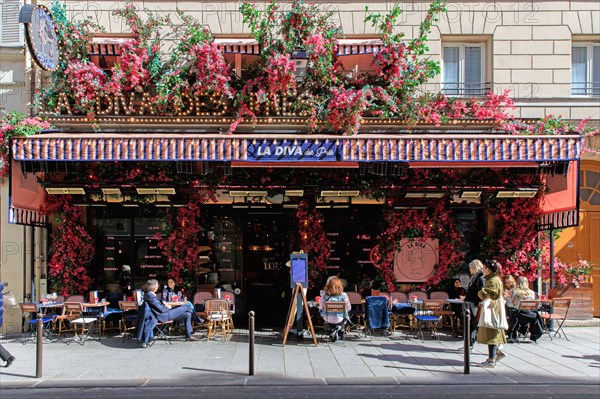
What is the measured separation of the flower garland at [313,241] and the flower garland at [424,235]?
1.37 m

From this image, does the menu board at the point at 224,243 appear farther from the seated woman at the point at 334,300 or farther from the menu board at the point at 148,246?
the seated woman at the point at 334,300

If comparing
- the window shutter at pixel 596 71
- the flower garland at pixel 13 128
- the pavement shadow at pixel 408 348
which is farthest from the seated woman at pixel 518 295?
the flower garland at pixel 13 128

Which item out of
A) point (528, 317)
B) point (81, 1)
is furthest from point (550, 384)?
point (81, 1)

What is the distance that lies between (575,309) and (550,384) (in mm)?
5811

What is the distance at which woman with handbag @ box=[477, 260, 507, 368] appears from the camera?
30.7 feet

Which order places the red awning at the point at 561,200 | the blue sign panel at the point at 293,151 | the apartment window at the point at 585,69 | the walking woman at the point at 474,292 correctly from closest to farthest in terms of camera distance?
the walking woman at the point at 474,292 < the blue sign panel at the point at 293,151 < the red awning at the point at 561,200 < the apartment window at the point at 585,69

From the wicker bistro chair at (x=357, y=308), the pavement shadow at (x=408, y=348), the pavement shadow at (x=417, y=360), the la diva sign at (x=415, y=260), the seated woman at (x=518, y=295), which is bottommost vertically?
the pavement shadow at (x=408, y=348)

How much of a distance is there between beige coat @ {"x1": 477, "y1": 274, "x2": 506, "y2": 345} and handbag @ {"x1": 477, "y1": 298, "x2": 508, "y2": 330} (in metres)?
0.07

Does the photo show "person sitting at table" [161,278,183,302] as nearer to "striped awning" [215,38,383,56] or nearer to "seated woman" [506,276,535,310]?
"striped awning" [215,38,383,56]

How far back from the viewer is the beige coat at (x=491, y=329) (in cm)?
936

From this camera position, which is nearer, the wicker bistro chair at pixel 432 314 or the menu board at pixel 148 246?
the wicker bistro chair at pixel 432 314

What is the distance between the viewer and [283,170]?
12.6m

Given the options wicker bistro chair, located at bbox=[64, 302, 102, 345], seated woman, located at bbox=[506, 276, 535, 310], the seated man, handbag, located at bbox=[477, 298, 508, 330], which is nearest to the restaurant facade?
wicker bistro chair, located at bbox=[64, 302, 102, 345]

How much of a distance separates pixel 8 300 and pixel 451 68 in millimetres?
11670
